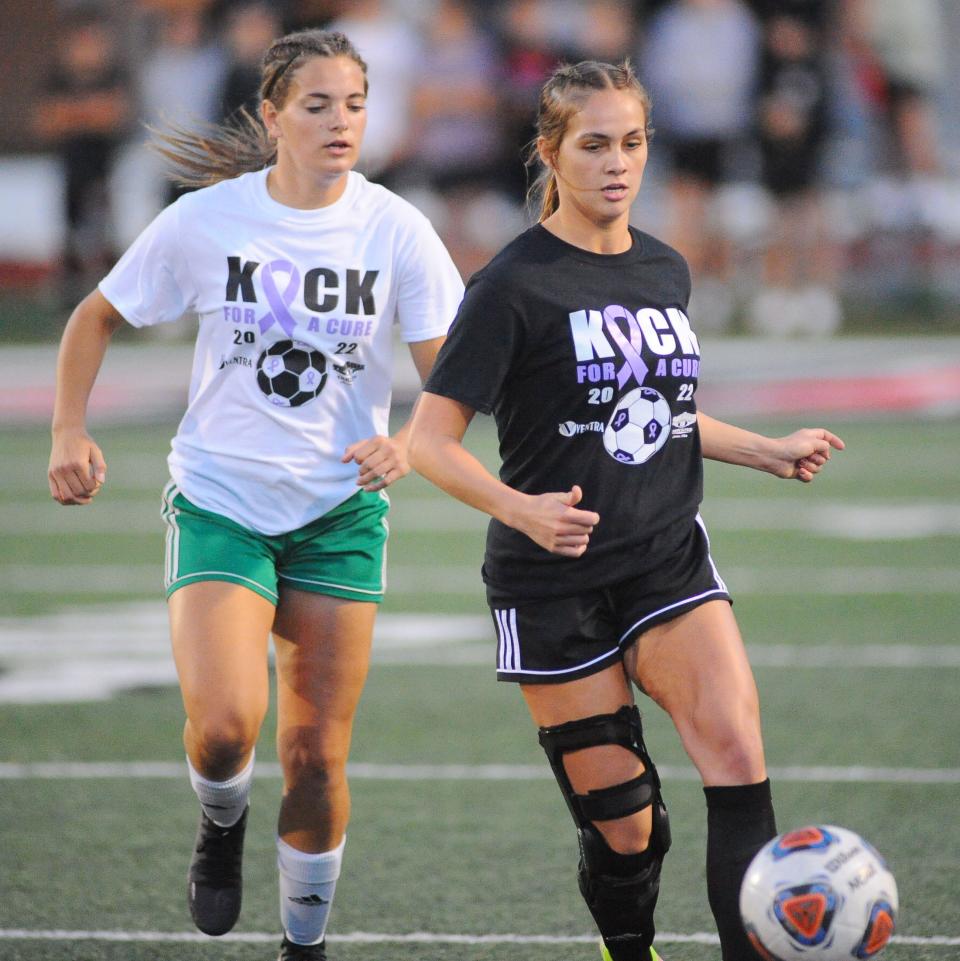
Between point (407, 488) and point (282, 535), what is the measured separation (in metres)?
9.36

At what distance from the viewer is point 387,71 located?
18172 mm

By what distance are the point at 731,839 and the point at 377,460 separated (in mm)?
1270

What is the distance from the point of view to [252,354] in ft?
16.2

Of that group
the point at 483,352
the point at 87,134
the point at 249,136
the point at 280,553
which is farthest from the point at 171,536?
the point at 87,134

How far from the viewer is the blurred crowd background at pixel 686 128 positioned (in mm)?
18047

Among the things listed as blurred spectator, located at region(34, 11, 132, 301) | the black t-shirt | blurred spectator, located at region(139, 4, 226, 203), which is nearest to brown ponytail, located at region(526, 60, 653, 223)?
the black t-shirt

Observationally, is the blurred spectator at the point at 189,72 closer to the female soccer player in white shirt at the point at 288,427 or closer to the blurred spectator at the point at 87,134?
the blurred spectator at the point at 87,134

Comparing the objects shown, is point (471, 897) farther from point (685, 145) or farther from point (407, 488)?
point (685, 145)

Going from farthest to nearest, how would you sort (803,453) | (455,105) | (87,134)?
(87,134)
(455,105)
(803,453)

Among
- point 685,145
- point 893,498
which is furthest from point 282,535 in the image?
point 685,145

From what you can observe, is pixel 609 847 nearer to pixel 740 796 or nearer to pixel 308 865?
pixel 740 796

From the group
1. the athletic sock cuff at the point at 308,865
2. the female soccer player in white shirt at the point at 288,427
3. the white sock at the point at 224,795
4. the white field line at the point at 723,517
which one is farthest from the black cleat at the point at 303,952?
the white field line at the point at 723,517

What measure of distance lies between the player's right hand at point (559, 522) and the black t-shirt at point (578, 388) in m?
0.28

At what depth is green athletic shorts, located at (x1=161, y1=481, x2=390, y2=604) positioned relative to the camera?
16.1 feet
